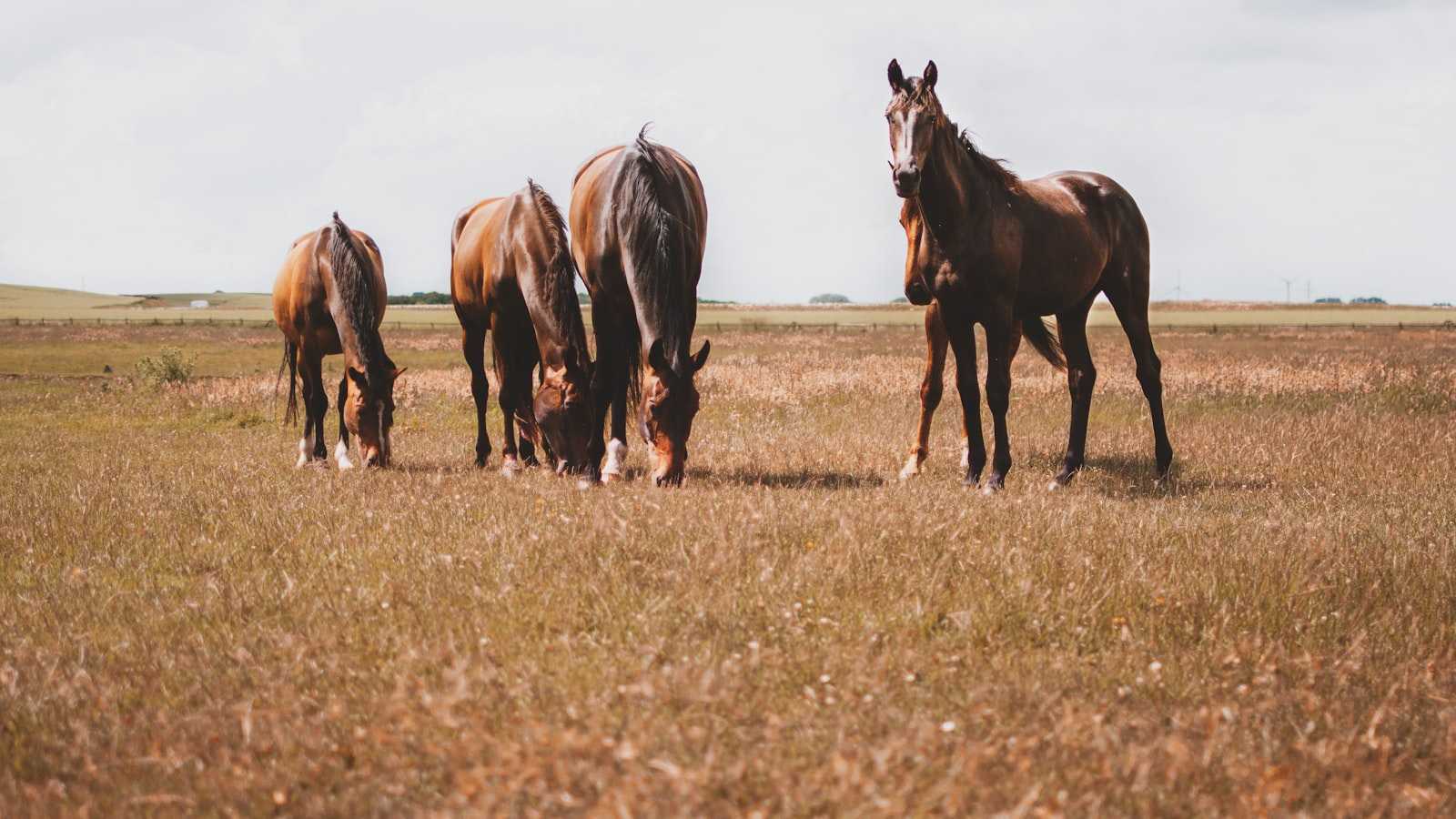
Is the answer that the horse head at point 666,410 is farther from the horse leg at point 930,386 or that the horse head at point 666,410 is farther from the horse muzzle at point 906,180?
the horse leg at point 930,386

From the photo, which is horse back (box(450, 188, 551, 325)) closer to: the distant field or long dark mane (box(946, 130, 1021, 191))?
long dark mane (box(946, 130, 1021, 191))

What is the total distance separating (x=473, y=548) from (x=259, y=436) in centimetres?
1082

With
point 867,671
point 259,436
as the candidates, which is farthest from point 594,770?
point 259,436

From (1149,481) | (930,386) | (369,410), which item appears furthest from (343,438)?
(1149,481)

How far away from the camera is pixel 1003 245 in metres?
9.06

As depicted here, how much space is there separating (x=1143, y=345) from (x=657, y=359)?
208 inches

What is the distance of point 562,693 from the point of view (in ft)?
14.0

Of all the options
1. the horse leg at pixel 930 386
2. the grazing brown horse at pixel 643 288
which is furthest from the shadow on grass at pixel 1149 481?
the grazing brown horse at pixel 643 288

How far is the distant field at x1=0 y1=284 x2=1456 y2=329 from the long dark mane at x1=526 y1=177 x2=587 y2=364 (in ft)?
174

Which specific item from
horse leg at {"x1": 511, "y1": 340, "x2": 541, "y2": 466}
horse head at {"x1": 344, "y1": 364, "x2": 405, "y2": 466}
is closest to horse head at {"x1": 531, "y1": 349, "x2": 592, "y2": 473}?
horse leg at {"x1": 511, "y1": 340, "x2": 541, "y2": 466}

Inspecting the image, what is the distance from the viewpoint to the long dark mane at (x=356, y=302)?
10.9 m

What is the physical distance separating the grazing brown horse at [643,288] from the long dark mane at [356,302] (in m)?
2.41

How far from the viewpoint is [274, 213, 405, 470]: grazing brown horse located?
10.9m

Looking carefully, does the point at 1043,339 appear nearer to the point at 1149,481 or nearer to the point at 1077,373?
the point at 1077,373
